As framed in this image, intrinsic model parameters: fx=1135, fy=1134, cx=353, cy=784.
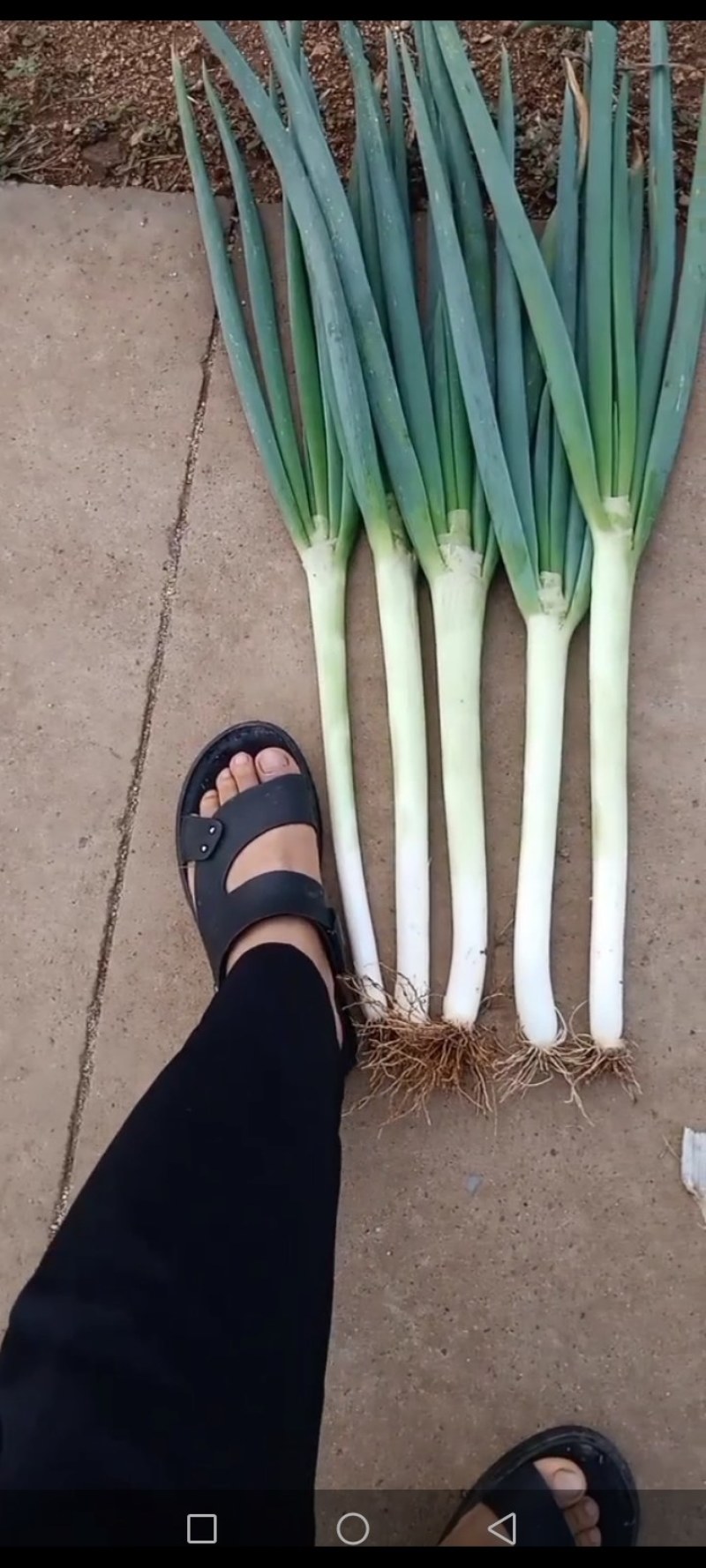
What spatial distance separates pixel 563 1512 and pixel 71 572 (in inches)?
51.7

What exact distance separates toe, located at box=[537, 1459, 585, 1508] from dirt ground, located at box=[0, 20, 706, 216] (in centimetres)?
165

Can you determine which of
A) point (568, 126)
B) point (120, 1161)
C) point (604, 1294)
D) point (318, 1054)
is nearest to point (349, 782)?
point (318, 1054)

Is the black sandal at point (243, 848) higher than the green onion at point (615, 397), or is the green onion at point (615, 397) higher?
the green onion at point (615, 397)

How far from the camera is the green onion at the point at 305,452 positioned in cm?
139

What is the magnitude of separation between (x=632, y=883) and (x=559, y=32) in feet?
3.86

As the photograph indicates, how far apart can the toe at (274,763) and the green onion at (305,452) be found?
6 centimetres

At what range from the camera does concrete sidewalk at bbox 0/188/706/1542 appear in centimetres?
133

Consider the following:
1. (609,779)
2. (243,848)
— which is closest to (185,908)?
(243,848)

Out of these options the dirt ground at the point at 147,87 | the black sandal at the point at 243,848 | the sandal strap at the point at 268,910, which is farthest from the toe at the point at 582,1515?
the dirt ground at the point at 147,87

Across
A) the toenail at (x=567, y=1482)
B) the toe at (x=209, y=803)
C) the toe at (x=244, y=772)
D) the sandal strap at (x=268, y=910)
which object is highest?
the toe at (x=244, y=772)

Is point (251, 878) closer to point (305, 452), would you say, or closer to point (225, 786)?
point (225, 786)

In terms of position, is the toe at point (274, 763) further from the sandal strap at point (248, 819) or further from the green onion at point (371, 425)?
the green onion at point (371, 425)

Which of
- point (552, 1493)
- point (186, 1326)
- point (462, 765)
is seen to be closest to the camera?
point (186, 1326)

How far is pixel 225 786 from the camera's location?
4.80 ft
